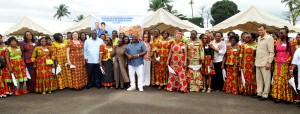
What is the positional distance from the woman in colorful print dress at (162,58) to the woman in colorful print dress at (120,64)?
3.01ft

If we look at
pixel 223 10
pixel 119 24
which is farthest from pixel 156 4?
pixel 119 24

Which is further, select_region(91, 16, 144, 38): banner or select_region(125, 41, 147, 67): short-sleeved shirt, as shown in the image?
select_region(91, 16, 144, 38): banner

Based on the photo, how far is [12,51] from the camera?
6.27 metres

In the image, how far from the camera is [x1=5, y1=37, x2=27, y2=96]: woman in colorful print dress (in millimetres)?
6234

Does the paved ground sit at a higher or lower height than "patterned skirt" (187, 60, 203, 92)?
lower

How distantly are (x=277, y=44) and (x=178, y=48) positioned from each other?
7.47 feet

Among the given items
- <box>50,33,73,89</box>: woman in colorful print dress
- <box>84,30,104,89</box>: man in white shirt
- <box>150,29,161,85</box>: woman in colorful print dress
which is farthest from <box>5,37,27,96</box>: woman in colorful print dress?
<box>150,29,161,85</box>: woman in colorful print dress

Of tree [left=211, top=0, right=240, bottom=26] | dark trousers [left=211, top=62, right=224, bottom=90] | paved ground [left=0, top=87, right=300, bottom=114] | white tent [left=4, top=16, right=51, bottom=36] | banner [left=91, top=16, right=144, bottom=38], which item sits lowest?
paved ground [left=0, top=87, right=300, bottom=114]

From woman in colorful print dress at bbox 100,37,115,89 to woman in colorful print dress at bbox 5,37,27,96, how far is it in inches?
79.8

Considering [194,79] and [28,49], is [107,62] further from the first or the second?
[194,79]

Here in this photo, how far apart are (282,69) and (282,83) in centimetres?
31

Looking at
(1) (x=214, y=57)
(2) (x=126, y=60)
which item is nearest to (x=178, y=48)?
(1) (x=214, y=57)

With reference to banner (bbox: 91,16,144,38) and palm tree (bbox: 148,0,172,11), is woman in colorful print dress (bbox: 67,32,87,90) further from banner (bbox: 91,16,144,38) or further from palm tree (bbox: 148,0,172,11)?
palm tree (bbox: 148,0,172,11)

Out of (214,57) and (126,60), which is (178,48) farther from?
(126,60)
